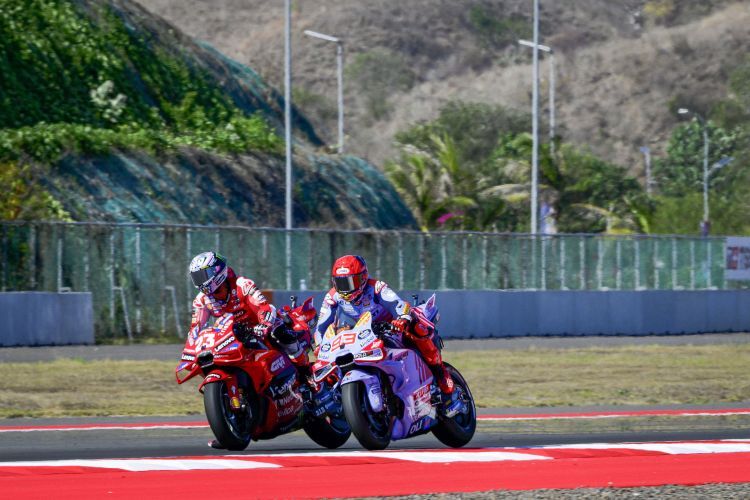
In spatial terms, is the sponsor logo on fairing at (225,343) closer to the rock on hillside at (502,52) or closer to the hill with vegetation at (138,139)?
the hill with vegetation at (138,139)

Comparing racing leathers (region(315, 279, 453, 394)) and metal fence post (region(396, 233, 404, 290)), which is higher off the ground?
metal fence post (region(396, 233, 404, 290))

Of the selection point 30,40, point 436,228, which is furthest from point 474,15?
point 30,40

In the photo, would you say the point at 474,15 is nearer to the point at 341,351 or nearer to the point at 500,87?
the point at 500,87

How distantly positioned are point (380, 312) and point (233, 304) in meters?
1.30

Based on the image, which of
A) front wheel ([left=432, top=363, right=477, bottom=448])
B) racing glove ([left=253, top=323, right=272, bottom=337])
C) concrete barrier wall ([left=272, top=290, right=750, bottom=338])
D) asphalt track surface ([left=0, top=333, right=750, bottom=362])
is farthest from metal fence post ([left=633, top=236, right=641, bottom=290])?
racing glove ([left=253, top=323, right=272, bottom=337])

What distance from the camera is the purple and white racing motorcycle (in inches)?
469

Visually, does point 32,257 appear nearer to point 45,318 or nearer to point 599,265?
point 45,318

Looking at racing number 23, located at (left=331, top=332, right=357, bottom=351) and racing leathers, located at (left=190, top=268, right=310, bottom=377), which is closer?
racing number 23, located at (left=331, top=332, right=357, bottom=351)

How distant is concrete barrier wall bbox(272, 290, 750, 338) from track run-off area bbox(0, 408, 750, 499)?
18464 millimetres

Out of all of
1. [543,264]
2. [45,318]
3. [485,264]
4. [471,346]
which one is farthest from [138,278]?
[543,264]

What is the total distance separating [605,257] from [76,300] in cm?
1437

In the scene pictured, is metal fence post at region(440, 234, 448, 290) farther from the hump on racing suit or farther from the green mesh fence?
the hump on racing suit

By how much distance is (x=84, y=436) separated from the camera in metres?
14.3

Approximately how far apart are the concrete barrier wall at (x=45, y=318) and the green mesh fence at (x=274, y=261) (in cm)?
72
